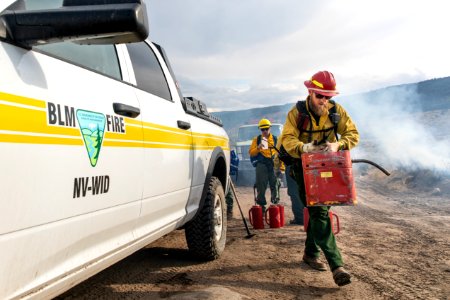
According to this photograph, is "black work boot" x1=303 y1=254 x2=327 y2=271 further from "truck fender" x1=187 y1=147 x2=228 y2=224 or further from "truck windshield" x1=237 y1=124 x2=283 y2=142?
"truck windshield" x1=237 y1=124 x2=283 y2=142

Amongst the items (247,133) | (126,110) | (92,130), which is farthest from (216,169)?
(247,133)

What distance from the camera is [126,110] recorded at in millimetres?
2102

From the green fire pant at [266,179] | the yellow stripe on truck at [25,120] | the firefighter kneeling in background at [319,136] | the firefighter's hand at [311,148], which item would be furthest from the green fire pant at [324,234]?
the green fire pant at [266,179]

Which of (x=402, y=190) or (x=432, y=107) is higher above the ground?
(x=432, y=107)

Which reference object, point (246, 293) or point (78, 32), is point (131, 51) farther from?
point (246, 293)

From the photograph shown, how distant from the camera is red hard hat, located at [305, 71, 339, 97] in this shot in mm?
3449

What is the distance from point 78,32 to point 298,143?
7.93ft

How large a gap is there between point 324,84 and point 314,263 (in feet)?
5.87

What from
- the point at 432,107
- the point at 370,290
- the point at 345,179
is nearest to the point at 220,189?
the point at 345,179

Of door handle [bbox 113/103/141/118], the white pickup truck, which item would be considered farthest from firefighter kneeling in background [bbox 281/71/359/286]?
door handle [bbox 113/103/141/118]

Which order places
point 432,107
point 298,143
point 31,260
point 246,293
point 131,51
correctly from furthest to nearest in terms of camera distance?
point 432,107
point 298,143
point 246,293
point 131,51
point 31,260

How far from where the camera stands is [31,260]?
56.2 inches

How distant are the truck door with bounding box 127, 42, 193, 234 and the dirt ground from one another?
70 cm

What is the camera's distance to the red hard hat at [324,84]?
3449mm
